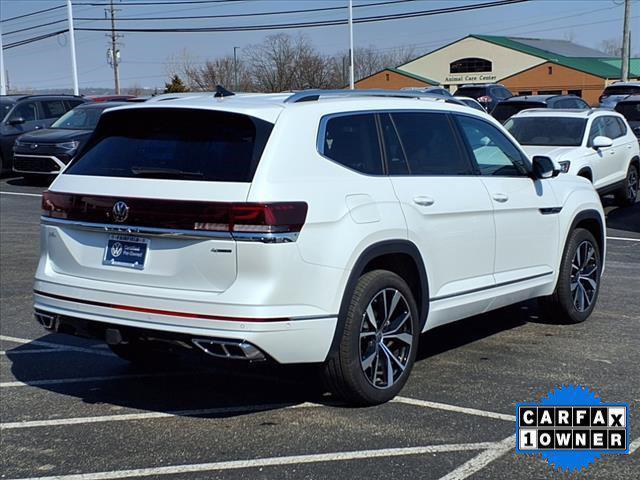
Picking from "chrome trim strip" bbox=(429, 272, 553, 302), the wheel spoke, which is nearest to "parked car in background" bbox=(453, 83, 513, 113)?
"chrome trim strip" bbox=(429, 272, 553, 302)

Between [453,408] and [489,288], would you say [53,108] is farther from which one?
[453,408]

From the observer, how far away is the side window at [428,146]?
229 inches

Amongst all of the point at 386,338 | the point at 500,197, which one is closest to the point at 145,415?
the point at 386,338

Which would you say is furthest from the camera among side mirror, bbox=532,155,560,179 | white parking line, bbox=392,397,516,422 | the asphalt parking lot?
side mirror, bbox=532,155,560,179

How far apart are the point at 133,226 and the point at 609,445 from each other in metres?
2.85

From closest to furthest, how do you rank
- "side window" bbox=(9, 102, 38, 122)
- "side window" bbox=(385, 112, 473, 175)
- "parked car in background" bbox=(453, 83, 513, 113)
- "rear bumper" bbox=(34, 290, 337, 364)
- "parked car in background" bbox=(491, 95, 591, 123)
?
"rear bumper" bbox=(34, 290, 337, 364), "side window" bbox=(385, 112, 473, 175), "side window" bbox=(9, 102, 38, 122), "parked car in background" bbox=(491, 95, 591, 123), "parked car in background" bbox=(453, 83, 513, 113)

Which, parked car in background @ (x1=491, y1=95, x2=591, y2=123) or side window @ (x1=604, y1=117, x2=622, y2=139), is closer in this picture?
side window @ (x1=604, y1=117, x2=622, y2=139)

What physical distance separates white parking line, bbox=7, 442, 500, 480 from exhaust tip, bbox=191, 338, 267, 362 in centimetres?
53

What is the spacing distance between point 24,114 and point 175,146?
18.1 meters

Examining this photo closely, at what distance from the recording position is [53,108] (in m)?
22.5

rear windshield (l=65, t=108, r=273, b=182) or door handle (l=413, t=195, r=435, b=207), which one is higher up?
rear windshield (l=65, t=108, r=273, b=182)

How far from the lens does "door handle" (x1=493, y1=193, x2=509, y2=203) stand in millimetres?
6363

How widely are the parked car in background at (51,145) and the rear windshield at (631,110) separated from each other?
13.3 m

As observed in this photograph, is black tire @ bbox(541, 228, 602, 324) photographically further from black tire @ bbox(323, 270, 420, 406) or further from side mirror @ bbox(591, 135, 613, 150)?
side mirror @ bbox(591, 135, 613, 150)
